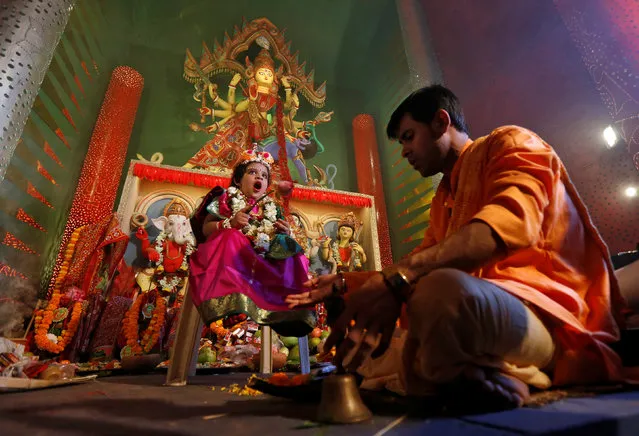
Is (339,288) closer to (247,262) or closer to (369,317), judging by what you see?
(369,317)

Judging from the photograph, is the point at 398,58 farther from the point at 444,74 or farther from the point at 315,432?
the point at 315,432

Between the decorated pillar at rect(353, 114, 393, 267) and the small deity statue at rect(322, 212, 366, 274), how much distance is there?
0.60m

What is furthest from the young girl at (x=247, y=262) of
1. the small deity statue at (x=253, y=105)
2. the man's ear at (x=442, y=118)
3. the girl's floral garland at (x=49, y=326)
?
the small deity statue at (x=253, y=105)

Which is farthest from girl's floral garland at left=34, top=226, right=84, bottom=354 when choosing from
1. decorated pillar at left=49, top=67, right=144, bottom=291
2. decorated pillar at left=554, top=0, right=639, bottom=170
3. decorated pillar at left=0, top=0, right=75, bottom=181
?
decorated pillar at left=554, top=0, right=639, bottom=170

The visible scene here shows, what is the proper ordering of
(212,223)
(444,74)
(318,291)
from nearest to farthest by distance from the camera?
(318,291) → (212,223) → (444,74)

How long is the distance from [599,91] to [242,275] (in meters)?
3.99

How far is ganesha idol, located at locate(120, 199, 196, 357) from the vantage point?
3773 millimetres

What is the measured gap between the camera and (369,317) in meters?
0.81

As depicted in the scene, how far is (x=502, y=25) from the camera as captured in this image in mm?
4441

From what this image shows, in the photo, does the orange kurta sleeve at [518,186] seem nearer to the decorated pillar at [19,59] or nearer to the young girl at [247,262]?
the young girl at [247,262]

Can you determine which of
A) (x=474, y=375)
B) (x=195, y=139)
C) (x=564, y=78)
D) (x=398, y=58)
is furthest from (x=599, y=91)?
(x=195, y=139)

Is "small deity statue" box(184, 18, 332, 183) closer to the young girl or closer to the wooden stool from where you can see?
the young girl

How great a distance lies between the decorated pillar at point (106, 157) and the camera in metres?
4.79

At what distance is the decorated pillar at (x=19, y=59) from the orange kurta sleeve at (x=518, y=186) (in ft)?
9.66
